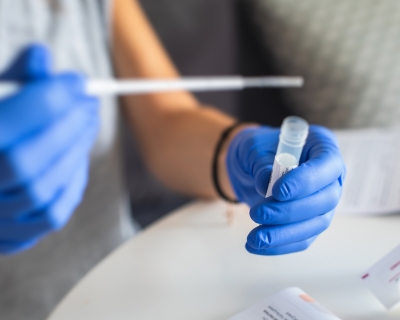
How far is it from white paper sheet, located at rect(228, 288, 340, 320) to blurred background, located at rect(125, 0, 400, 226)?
0.40m

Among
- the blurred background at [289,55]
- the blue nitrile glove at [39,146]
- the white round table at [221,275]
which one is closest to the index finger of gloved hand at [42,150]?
the blue nitrile glove at [39,146]

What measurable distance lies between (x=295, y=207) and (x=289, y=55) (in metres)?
0.45

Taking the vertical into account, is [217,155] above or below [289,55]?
below

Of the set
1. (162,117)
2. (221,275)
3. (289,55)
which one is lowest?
(221,275)

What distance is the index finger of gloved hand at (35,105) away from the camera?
267 mm

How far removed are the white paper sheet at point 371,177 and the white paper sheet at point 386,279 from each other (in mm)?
88

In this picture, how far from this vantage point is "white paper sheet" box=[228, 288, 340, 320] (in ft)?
0.91

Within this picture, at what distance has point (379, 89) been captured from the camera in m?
0.61

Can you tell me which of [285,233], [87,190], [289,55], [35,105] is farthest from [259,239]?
[289,55]

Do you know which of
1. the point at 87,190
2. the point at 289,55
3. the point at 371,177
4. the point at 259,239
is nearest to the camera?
the point at 259,239

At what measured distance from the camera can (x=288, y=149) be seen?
27 centimetres

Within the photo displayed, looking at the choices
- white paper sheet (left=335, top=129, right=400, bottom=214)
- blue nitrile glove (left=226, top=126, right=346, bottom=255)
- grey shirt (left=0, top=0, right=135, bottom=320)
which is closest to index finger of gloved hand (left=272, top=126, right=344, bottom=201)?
blue nitrile glove (left=226, top=126, right=346, bottom=255)

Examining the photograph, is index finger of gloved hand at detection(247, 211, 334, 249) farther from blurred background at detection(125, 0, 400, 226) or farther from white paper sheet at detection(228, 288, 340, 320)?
blurred background at detection(125, 0, 400, 226)

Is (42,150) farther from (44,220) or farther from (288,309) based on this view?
(288,309)
